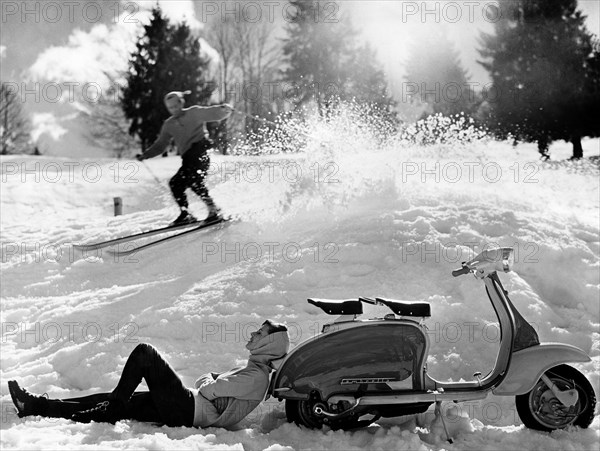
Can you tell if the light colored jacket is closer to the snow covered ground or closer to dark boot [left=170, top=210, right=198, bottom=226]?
the snow covered ground

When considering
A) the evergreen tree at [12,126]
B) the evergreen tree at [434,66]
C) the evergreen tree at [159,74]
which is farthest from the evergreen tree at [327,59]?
the evergreen tree at [12,126]

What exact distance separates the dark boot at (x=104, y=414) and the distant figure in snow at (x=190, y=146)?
596 centimetres

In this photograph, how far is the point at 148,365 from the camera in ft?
14.1

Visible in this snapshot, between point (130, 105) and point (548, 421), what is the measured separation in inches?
1301

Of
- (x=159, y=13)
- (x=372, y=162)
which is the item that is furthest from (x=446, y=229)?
(x=159, y=13)

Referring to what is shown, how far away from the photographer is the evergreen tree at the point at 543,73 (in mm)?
26031

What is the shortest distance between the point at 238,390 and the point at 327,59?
3065 centimetres

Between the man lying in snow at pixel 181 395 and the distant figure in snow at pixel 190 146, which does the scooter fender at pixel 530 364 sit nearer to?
the man lying in snow at pixel 181 395

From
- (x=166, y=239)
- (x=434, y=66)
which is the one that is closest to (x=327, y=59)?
(x=434, y=66)

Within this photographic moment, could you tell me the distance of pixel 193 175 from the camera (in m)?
10.2

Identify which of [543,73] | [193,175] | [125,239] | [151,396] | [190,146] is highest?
[543,73]

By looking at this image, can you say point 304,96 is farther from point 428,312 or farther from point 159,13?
point 428,312

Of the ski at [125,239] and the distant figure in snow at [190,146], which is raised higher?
the distant figure in snow at [190,146]

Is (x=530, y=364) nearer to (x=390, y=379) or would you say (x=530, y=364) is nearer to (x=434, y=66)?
(x=390, y=379)
